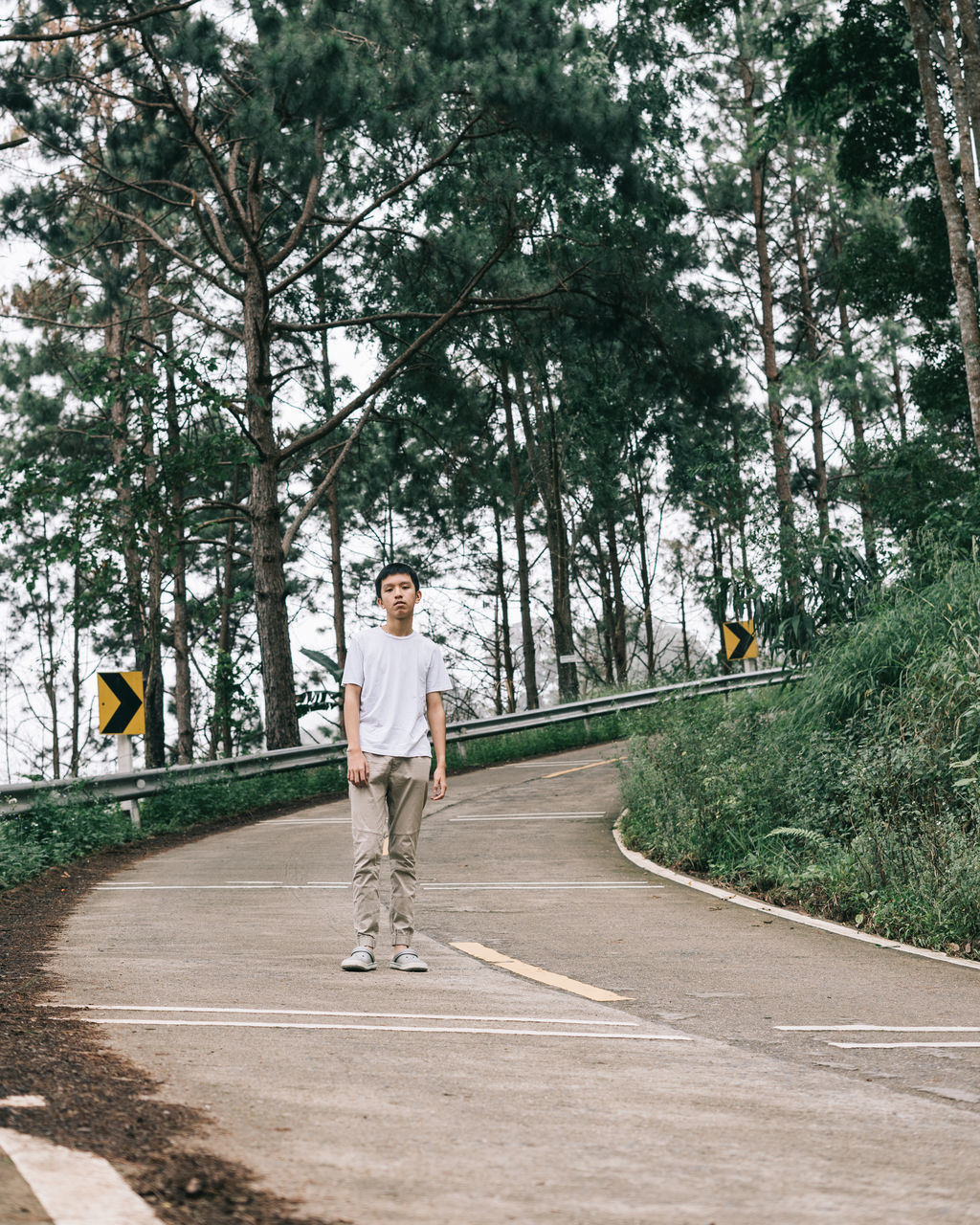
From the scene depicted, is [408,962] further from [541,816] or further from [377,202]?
[377,202]

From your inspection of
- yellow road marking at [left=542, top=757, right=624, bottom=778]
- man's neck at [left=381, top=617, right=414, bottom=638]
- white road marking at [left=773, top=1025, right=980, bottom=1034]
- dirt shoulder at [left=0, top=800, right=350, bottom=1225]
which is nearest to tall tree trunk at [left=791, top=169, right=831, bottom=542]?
yellow road marking at [left=542, top=757, right=624, bottom=778]

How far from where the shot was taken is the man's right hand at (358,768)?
6891 millimetres

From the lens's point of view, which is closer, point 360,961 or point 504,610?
point 360,961

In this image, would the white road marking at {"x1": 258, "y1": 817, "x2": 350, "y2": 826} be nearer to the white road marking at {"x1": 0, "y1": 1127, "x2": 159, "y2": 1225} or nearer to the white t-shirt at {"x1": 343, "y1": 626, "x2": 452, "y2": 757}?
the white t-shirt at {"x1": 343, "y1": 626, "x2": 452, "y2": 757}

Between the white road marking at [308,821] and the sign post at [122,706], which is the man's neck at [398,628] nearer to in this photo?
the sign post at [122,706]

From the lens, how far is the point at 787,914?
913 cm

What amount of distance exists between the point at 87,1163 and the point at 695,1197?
1398mm

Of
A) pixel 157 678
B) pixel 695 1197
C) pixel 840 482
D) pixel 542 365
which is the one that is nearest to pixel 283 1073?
pixel 695 1197

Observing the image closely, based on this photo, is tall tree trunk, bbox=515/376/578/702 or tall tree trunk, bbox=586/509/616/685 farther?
tall tree trunk, bbox=586/509/616/685

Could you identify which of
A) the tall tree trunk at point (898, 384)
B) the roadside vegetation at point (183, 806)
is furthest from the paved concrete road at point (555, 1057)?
the tall tree trunk at point (898, 384)

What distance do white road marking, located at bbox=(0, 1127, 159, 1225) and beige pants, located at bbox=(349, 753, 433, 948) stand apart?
3.60m

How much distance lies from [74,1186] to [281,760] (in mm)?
17506

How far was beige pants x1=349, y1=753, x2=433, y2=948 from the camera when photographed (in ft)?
23.0

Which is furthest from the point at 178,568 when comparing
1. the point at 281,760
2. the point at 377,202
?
the point at 281,760
